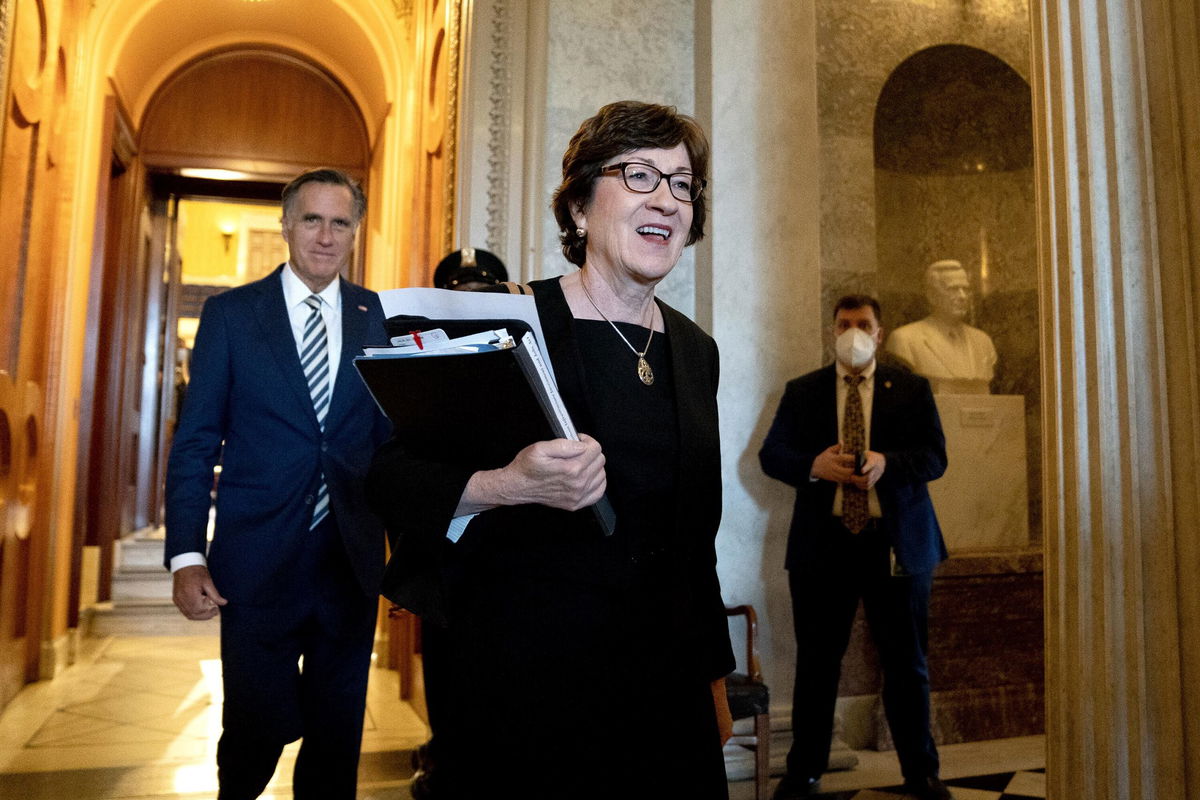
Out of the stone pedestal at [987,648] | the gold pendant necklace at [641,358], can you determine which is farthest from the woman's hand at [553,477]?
the stone pedestal at [987,648]

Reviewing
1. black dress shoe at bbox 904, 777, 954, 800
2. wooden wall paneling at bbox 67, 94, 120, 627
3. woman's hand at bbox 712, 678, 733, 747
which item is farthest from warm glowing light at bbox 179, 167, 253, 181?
woman's hand at bbox 712, 678, 733, 747

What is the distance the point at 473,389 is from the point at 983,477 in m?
4.07

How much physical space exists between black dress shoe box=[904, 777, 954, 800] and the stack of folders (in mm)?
2531

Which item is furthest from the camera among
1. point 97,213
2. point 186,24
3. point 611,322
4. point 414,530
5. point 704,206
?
point 186,24

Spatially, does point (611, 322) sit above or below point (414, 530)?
above

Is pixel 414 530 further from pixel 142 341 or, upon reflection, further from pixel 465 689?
pixel 142 341

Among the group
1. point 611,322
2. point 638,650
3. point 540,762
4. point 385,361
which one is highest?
point 611,322

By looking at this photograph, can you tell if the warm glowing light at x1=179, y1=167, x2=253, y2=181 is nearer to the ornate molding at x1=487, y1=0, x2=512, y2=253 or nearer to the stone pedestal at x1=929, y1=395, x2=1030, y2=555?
the ornate molding at x1=487, y1=0, x2=512, y2=253

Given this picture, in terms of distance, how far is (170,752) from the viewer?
3.97 m

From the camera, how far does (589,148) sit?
152 cm

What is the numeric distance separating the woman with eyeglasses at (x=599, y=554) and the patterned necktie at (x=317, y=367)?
Answer: 97 centimetres

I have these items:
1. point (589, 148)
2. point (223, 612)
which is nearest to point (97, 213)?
point (223, 612)

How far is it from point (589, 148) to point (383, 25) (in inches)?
241

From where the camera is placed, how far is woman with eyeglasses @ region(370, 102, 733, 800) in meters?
1.30
